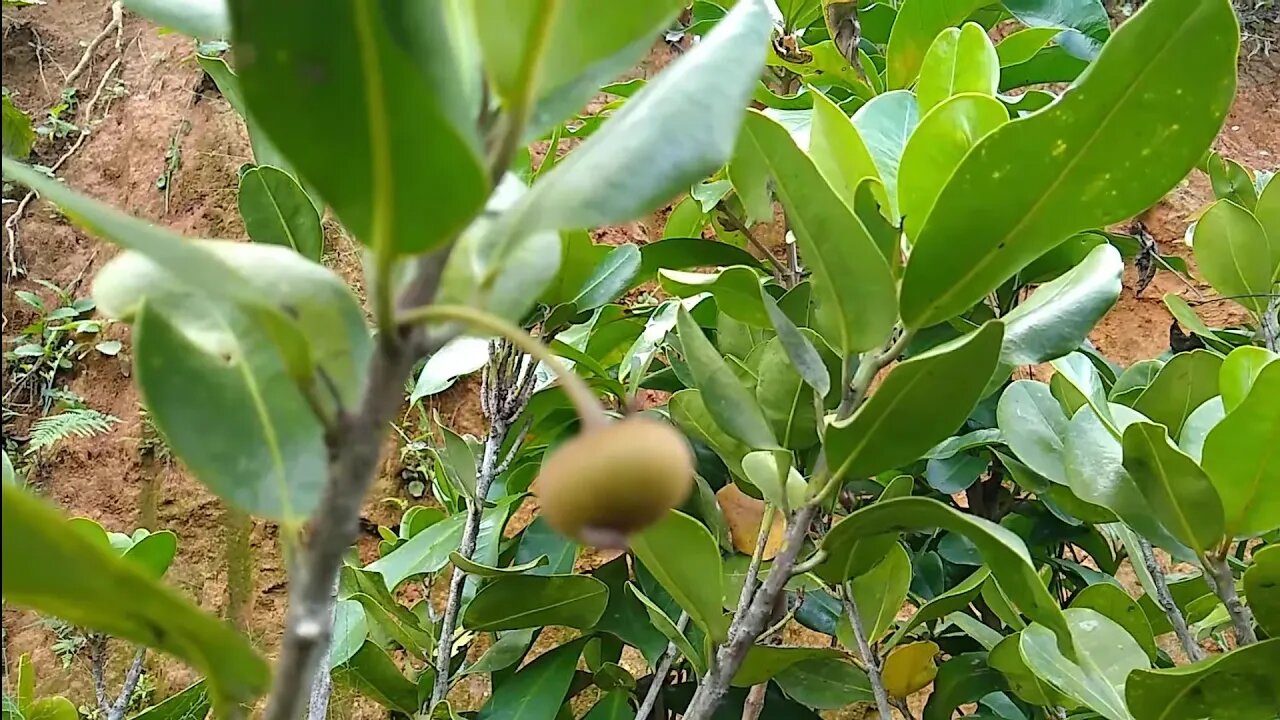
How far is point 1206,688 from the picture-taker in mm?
583

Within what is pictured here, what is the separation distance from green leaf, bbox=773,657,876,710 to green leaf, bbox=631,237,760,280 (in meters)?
0.37

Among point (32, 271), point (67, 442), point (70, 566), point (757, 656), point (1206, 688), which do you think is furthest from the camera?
point (32, 271)

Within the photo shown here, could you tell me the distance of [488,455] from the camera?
0.84 meters

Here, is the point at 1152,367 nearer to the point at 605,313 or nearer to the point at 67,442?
the point at 605,313

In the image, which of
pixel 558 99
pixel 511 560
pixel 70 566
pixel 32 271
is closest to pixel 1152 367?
pixel 511 560

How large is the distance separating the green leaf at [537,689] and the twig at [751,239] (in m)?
0.43

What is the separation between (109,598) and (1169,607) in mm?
756

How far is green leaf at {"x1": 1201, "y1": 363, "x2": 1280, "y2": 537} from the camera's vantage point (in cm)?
59

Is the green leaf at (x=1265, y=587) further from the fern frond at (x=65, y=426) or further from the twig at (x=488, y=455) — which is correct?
the fern frond at (x=65, y=426)

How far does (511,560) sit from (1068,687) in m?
0.55

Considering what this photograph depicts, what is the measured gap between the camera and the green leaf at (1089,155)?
1.55ft

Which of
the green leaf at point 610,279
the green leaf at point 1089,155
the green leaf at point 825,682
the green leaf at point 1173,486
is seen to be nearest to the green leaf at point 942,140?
the green leaf at point 1089,155

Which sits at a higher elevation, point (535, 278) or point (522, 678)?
point (535, 278)

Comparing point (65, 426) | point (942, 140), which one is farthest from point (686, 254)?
point (65, 426)
